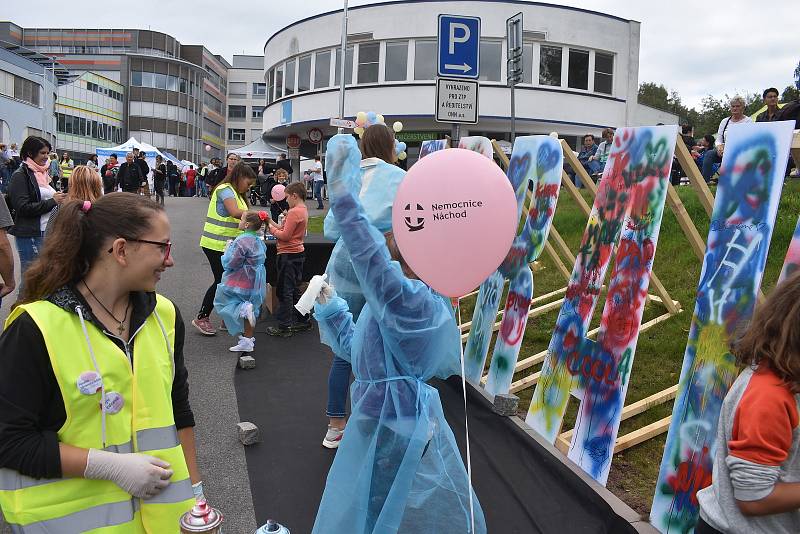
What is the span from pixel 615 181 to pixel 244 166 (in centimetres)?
360

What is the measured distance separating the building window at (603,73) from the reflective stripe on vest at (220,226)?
831 inches

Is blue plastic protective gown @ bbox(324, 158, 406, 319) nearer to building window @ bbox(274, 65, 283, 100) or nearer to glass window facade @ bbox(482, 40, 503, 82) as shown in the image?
glass window facade @ bbox(482, 40, 503, 82)

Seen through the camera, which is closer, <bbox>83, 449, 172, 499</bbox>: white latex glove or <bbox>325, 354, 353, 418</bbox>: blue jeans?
<bbox>83, 449, 172, 499</bbox>: white latex glove

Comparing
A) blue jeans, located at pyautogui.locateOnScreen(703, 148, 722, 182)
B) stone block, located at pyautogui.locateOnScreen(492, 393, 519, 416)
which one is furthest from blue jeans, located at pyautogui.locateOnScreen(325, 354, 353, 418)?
blue jeans, located at pyautogui.locateOnScreen(703, 148, 722, 182)

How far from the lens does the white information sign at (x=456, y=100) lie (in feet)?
21.1

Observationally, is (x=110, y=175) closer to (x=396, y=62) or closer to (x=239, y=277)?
(x=396, y=62)

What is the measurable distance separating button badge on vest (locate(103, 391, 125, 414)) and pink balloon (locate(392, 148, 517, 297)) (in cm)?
129

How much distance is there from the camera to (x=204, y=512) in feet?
4.75

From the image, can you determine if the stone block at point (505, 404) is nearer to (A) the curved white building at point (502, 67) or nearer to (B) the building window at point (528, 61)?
(A) the curved white building at point (502, 67)

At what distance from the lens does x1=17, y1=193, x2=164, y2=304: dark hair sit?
168cm

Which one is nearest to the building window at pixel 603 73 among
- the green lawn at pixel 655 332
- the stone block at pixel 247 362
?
the green lawn at pixel 655 332

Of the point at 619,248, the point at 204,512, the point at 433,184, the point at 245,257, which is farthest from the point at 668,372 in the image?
the point at 204,512

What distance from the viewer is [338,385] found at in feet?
13.2

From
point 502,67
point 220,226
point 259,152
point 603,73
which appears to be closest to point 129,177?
point 220,226
